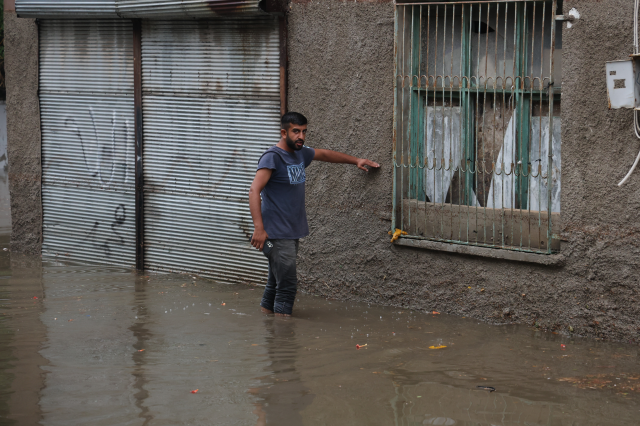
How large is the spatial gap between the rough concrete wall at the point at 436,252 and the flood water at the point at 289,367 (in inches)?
7.5

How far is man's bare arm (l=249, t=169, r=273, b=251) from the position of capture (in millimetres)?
→ 5625

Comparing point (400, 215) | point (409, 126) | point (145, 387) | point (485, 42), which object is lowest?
point (145, 387)

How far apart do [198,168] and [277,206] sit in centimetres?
194

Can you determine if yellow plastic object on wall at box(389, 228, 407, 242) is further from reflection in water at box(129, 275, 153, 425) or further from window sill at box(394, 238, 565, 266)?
reflection in water at box(129, 275, 153, 425)

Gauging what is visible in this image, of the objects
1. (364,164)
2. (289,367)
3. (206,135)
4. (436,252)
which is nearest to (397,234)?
(436,252)

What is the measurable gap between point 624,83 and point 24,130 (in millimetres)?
6339

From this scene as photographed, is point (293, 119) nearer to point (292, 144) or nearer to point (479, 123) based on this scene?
point (292, 144)

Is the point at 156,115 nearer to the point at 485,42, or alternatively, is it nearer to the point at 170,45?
the point at 170,45

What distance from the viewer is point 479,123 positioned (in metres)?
6.02

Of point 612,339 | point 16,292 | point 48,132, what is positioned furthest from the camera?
point 48,132

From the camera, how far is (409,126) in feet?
20.4

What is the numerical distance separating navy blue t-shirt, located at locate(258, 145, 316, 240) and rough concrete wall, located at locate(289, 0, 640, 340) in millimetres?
772

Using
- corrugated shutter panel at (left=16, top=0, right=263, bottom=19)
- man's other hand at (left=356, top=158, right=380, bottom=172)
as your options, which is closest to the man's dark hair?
man's other hand at (left=356, top=158, right=380, bottom=172)

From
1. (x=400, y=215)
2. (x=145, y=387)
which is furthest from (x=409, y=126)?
(x=145, y=387)
